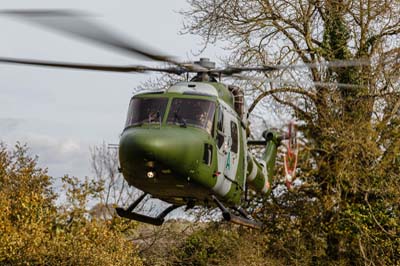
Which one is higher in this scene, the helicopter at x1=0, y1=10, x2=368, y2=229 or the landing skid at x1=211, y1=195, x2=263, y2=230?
the helicopter at x1=0, y1=10, x2=368, y2=229

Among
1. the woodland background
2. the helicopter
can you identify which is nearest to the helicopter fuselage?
the helicopter

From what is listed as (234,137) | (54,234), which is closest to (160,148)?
(234,137)

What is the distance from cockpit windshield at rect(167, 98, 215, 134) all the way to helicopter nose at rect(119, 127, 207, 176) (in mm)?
242

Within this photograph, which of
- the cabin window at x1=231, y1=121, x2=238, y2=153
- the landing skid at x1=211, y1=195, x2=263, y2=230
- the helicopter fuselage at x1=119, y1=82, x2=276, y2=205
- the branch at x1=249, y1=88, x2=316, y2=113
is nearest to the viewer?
the helicopter fuselage at x1=119, y1=82, x2=276, y2=205

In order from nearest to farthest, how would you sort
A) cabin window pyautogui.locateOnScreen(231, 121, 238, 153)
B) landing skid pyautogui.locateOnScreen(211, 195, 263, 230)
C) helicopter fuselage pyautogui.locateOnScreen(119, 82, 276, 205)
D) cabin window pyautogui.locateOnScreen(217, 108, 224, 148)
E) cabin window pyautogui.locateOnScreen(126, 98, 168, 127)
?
helicopter fuselage pyautogui.locateOnScreen(119, 82, 276, 205), cabin window pyautogui.locateOnScreen(126, 98, 168, 127), cabin window pyautogui.locateOnScreen(217, 108, 224, 148), landing skid pyautogui.locateOnScreen(211, 195, 263, 230), cabin window pyautogui.locateOnScreen(231, 121, 238, 153)

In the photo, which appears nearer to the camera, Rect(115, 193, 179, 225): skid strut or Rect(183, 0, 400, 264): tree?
Rect(115, 193, 179, 225): skid strut

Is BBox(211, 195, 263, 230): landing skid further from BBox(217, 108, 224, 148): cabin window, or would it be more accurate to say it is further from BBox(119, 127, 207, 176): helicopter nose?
BBox(119, 127, 207, 176): helicopter nose

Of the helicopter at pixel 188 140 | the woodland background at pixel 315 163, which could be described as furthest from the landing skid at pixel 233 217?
the woodland background at pixel 315 163

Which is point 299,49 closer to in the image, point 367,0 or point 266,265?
point 367,0

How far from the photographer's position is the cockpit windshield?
34.4 ft

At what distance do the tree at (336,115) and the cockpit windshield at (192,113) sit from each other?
35.8 ft

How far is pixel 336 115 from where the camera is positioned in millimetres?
21828

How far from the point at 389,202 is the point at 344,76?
408 centimetres

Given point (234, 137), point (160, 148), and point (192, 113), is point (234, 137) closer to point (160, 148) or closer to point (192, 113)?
point (192, 113)
